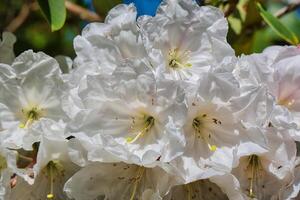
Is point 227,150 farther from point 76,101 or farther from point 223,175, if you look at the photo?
point 76,101

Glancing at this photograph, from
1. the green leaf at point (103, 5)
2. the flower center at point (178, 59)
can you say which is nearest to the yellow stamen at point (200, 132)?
the flower center at point (178, 59)

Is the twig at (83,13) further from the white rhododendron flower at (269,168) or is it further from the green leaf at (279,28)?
the white rhododendron flower at (269,168)

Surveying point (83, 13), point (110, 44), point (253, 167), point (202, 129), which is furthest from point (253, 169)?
point (83, 13)

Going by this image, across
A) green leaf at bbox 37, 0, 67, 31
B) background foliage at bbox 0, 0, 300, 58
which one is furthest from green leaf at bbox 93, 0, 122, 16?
green leaf at bbox 37, 0, 67, 31

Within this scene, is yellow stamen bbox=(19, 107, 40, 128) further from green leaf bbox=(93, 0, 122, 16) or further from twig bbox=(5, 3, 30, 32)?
twig bbox=(5, 3, 30, 32)

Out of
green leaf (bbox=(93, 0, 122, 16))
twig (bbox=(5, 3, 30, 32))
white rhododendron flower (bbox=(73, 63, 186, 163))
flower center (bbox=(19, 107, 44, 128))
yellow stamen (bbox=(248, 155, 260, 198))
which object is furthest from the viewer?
twig (bbox=(5, 3, 30, 32))

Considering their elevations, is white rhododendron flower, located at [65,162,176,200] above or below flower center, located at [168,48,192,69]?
below

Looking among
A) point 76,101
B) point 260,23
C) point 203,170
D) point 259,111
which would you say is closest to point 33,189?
point 76,101
